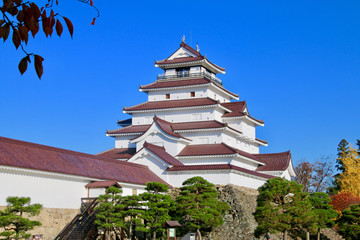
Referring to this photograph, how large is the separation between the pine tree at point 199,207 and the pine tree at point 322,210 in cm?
767

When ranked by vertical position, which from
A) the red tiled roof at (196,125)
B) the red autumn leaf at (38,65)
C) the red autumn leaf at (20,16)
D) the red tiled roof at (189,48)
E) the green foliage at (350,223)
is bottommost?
the green foliage at (350,223)

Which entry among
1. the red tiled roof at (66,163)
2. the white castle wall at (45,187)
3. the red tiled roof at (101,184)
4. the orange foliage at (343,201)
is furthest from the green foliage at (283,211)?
the orange foliage at (343,201)

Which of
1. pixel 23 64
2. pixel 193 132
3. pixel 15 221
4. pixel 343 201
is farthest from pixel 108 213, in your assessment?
pixel 343 201

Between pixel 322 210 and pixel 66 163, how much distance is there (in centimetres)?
1734

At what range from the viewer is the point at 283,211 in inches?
979

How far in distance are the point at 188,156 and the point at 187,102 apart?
20.4 ft

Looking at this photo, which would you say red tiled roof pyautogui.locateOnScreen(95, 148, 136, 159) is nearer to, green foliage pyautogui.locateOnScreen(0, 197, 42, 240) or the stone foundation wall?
the stone foundation wall

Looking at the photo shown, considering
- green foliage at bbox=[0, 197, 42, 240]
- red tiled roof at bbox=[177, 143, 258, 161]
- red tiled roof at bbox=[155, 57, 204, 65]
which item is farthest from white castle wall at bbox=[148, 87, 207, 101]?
green foliage at bbox=[0, 197, 42, 240]

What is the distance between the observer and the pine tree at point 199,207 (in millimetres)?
23922

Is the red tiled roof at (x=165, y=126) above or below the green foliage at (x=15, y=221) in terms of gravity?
above

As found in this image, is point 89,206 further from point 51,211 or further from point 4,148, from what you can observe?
point 4,148

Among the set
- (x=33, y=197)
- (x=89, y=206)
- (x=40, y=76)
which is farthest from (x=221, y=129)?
(x=40, y=76)

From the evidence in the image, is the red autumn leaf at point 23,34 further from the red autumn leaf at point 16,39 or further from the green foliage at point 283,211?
the green foliage at point 283,211

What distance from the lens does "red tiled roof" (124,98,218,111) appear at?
37.7 m
